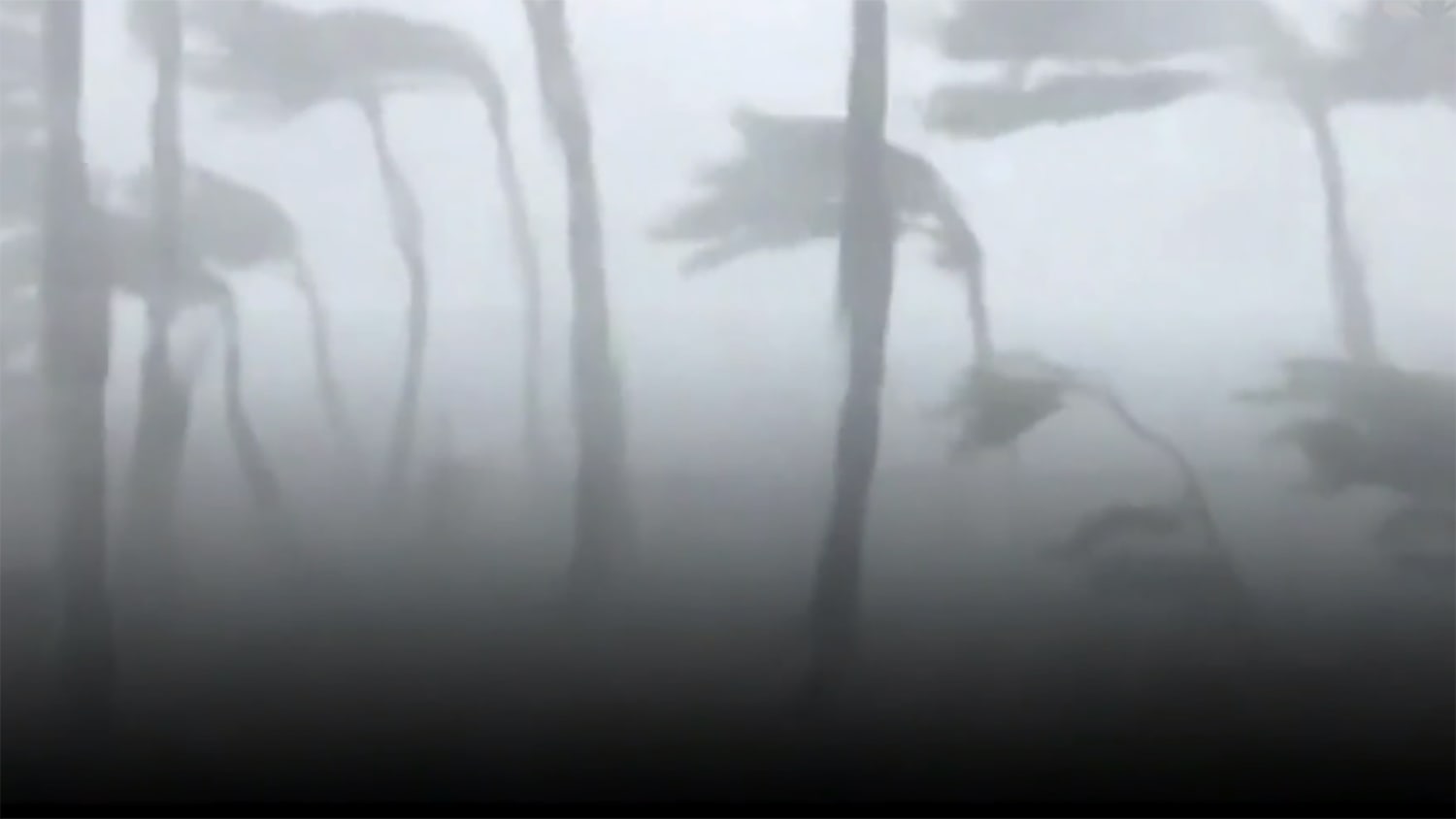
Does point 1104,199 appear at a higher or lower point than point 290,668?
higher

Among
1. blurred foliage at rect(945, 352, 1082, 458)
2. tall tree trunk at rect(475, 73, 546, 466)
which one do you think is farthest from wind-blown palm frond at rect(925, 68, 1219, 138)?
tall tree trunk at rect(475, 73, 546, 466)

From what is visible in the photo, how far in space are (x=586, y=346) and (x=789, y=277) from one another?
0.41 feet

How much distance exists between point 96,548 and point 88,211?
0.63 ft

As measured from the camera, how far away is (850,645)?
76 centimetres

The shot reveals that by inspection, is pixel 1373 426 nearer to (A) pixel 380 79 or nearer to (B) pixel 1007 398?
(B) pixel 1007 398

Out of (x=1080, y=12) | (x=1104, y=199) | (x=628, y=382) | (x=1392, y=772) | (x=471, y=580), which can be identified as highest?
(x=1080, y=12)

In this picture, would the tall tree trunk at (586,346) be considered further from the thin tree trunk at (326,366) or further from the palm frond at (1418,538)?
the palm frond at (1418,538)

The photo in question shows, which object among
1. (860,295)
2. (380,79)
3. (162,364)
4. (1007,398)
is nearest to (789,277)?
(860,295)

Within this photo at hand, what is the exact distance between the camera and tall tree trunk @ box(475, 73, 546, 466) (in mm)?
744

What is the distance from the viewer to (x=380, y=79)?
74 cm

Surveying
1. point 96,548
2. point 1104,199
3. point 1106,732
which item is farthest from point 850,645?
point 96,548

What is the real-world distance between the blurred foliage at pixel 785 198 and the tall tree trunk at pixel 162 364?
276mm

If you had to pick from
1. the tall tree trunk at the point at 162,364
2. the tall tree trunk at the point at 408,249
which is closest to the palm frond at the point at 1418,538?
the tall tree trunk at the point at 408,249

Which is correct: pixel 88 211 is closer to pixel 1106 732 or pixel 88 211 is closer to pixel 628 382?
pixel 628 382
